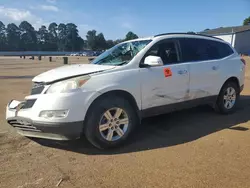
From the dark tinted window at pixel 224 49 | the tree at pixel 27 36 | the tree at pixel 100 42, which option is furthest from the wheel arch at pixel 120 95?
the tree at pixel 27 36

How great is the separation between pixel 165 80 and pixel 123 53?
37.3 inches

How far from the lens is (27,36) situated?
421 ft

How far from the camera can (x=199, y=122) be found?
5.04 metres

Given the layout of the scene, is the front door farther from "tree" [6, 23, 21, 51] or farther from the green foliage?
"tree" [6, 23, 21, 51]

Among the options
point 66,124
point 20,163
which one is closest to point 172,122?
point 66,124

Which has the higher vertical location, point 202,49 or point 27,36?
point 27,36

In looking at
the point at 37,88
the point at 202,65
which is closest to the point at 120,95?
the point at 37,88

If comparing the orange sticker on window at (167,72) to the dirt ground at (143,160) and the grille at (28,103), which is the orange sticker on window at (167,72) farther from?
the grille at (28,103)

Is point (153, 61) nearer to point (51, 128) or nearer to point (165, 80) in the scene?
point (165, 80)

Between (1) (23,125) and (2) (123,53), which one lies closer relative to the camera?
(1) (23,125)

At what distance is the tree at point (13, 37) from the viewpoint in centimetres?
11981

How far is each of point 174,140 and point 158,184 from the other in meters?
1.42

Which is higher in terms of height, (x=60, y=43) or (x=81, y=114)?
(x=60, y=43)

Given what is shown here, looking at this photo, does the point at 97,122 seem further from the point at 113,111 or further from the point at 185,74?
the point at 185,74
